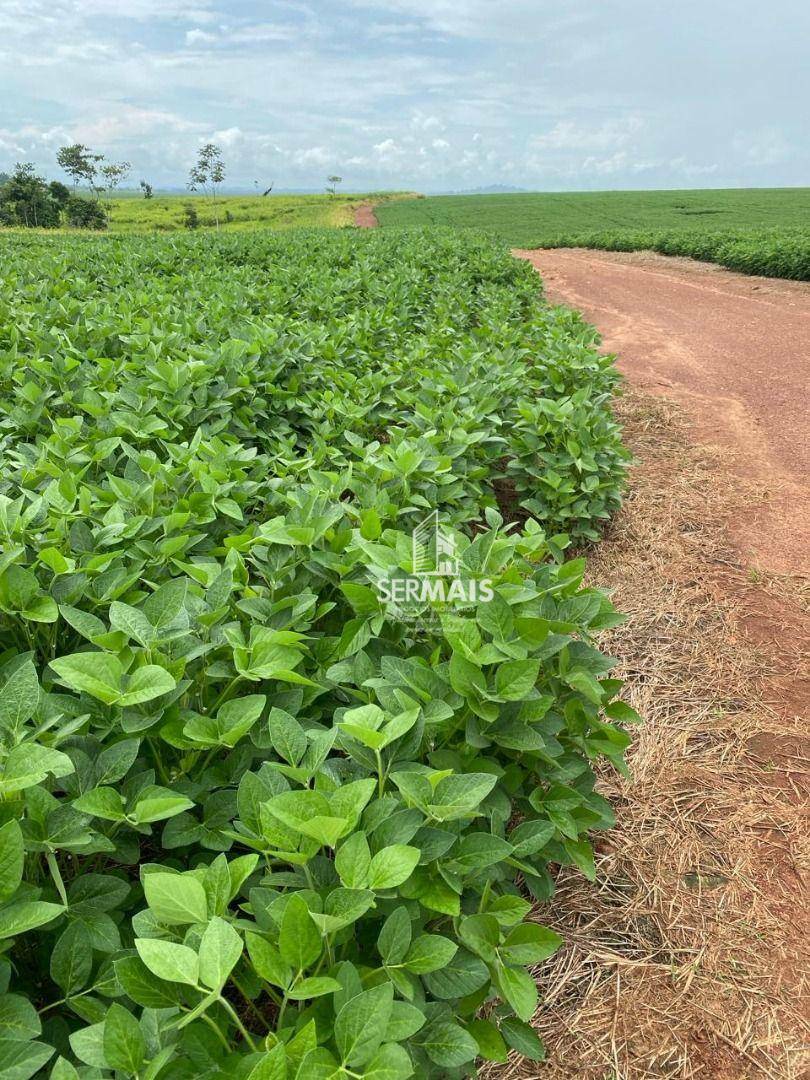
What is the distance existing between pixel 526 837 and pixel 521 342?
5.10 m

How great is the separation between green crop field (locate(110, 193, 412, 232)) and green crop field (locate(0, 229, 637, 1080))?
52.3 meters

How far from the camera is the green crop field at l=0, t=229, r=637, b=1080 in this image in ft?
3.14

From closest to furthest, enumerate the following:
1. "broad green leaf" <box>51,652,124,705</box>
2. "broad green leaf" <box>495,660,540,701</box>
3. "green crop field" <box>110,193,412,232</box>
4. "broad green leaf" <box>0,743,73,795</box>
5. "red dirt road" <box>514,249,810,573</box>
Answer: "broad green leaf" <box>0,743,73,795</box>
"broad green leaf" <box>51,652,124,705</box>
"broad green leaf" <box>495,660,540,701</box>
"red dirt road" <box>514,249,810,573</box>
"green crop field" <box>110,193,412,232</box>

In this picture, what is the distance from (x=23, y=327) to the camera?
4.76 m

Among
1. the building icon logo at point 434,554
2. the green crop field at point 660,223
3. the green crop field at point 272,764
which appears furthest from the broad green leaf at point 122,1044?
the green crop field at point 660,223

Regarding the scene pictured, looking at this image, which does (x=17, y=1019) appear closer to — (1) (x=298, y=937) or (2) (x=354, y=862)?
(1) (x=298, y=937)

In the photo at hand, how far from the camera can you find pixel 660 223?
40.2 meters

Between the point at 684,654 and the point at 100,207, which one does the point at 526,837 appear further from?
the point at 100,207

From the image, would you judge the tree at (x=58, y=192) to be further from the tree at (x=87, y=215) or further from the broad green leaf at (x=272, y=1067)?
the broad green leaf at (x=272, y=1067)

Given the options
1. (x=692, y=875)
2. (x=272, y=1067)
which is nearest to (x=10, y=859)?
(x=272, y=1067)

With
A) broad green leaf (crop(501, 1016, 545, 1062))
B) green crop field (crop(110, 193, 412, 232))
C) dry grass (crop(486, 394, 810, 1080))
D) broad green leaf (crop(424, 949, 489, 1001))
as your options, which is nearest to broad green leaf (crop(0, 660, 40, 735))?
broad green leaf (crop(424, 949, 489, 1001))

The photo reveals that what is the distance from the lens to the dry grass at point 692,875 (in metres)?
1.74

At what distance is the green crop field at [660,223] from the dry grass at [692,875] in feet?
58.8

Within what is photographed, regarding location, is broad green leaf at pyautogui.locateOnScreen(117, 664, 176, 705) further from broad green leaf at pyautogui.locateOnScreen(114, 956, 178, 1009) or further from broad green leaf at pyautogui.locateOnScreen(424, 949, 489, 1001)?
broad green leaf at pyautogui.locateOnScreen(424, 949, 489, 1001)
